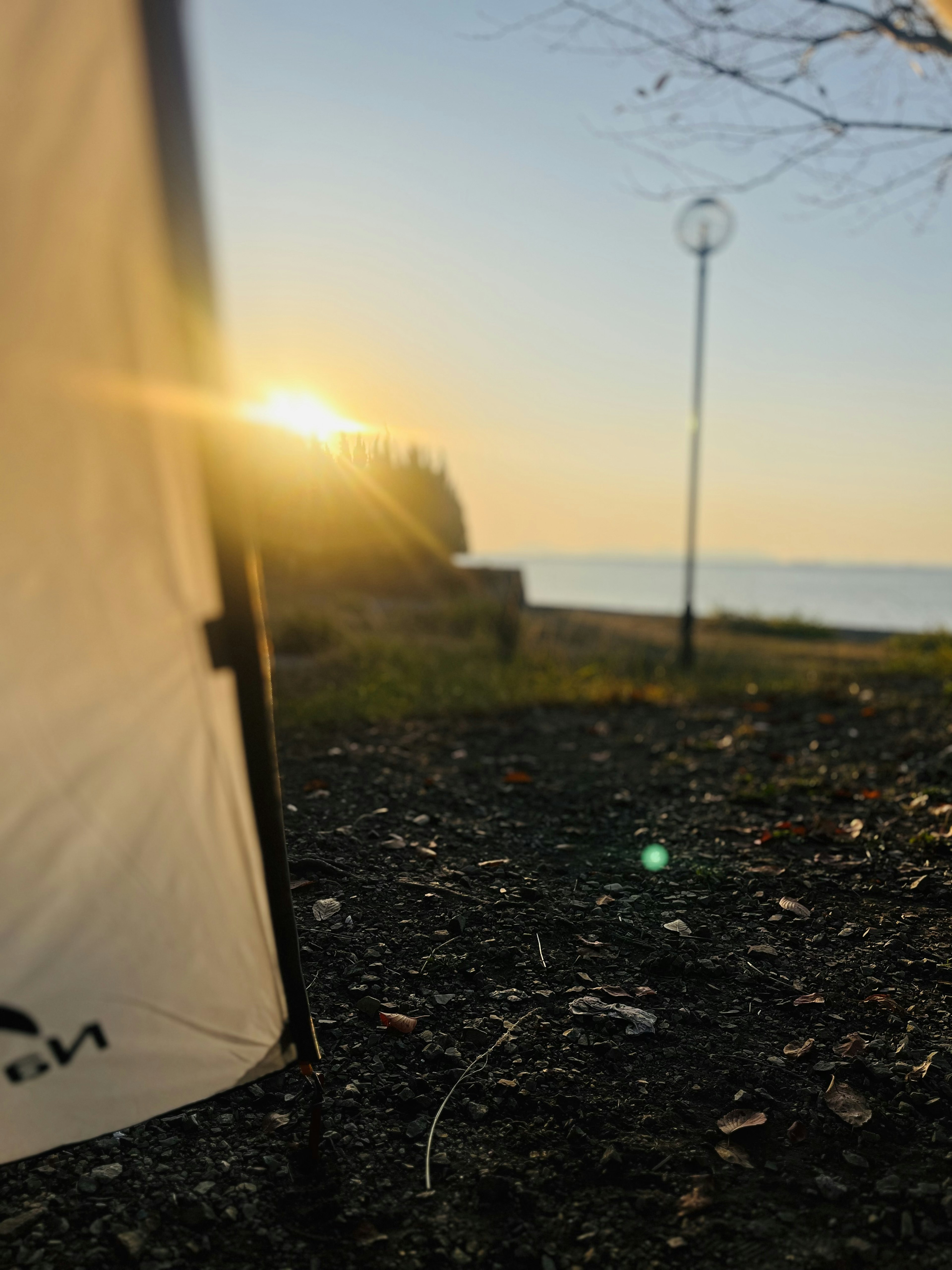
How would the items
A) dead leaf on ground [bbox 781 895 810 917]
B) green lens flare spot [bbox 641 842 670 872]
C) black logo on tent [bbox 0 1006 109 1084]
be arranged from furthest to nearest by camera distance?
green lens flare spot [bbox 641 842 670 872], dead leaf on ground [bbox 781 895 810 917], black logo on tent [bbox 0 1006 109 1084]

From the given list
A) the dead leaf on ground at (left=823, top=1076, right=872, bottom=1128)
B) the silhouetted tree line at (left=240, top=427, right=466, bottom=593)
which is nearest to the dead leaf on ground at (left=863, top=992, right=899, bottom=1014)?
the dead leaf on ground at (left=823, top=1076, right=872, bottom=1128)

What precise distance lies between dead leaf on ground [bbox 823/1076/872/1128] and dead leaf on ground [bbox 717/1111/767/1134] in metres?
0.18

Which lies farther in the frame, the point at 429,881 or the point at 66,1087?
the point at 429,881

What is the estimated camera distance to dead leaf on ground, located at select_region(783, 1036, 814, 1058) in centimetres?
219

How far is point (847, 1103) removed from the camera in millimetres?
1988

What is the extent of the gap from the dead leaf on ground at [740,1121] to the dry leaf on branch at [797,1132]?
0.06m

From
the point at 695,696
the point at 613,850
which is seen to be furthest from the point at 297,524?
the point at 613,850

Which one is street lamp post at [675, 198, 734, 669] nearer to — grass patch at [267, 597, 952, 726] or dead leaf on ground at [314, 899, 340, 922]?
grass patch at [267, 597, 952, 726]

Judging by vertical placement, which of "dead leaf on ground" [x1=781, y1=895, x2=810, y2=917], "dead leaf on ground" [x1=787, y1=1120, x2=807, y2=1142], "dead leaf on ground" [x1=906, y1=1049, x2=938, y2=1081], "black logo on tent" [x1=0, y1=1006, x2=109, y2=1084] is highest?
"black logo on tent" [x1=0, y1=1006, x2=109, y2=1084]

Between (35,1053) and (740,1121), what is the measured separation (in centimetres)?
157

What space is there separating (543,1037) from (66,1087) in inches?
52.2

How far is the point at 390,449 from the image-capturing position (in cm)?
226

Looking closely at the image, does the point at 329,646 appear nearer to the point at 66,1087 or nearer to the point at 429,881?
the point at 429,881

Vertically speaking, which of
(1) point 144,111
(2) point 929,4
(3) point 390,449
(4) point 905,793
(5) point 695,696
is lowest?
(5) point 695,696
